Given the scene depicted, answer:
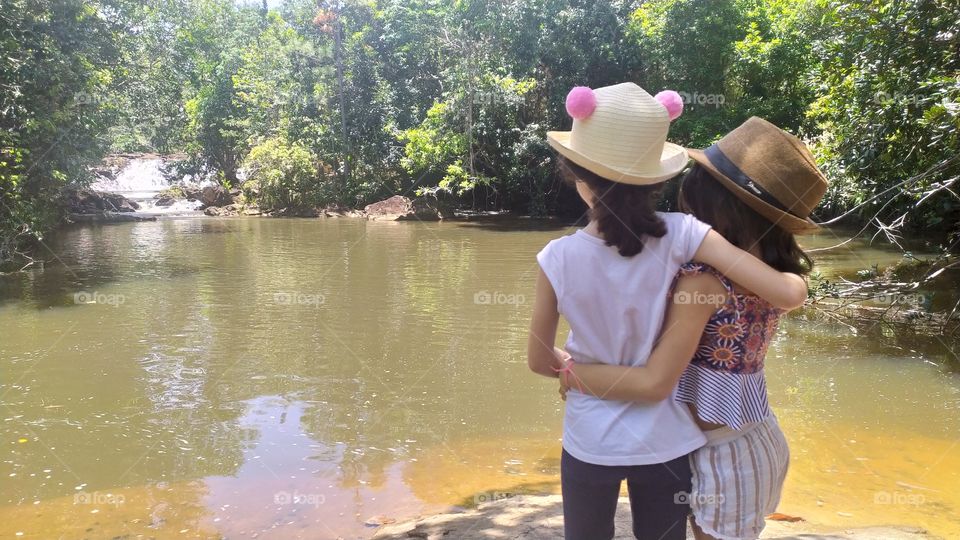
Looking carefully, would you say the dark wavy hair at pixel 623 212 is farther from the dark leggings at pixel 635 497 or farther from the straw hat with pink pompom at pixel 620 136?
the dark leggings at pixel 635 497

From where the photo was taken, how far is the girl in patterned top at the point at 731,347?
154 centimetres

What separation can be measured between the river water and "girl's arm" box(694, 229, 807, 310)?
2887mm

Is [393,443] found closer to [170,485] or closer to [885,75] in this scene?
[170,485]

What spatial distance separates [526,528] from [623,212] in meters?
2.22

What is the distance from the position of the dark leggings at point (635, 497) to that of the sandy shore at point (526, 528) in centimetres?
156

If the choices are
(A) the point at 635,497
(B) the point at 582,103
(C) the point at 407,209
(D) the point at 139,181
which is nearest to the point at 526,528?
(A) the point at 635,497

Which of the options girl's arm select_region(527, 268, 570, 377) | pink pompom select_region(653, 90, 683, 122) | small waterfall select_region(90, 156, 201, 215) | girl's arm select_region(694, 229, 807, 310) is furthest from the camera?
small waterfall select_region(90, 156, 201, 215)

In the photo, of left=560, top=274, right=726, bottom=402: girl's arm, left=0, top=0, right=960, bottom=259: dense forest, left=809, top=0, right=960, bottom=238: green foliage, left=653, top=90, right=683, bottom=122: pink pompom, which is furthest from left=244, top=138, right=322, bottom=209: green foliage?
left=560, top=274, right=726, bottom=402: girl's arm

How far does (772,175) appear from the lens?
5.28ft

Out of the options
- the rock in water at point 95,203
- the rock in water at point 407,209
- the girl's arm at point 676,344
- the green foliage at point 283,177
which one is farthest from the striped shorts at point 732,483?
the rock in water at point 95,203

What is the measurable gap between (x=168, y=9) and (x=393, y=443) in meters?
30.2

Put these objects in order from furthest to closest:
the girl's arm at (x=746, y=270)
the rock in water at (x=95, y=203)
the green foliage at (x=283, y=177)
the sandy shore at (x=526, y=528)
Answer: the green foliage at (x=283, y=177) → the rock in water at (x=95, y=203) → the sandy shore at (x=526, y=528) → the girl's arm at (x=746, y=270)

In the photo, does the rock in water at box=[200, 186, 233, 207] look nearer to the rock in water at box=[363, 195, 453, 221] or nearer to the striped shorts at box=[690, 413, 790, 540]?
the rock in water at box=[363, 195, 453, 221]

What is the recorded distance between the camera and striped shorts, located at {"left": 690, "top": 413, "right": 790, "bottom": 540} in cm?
156
